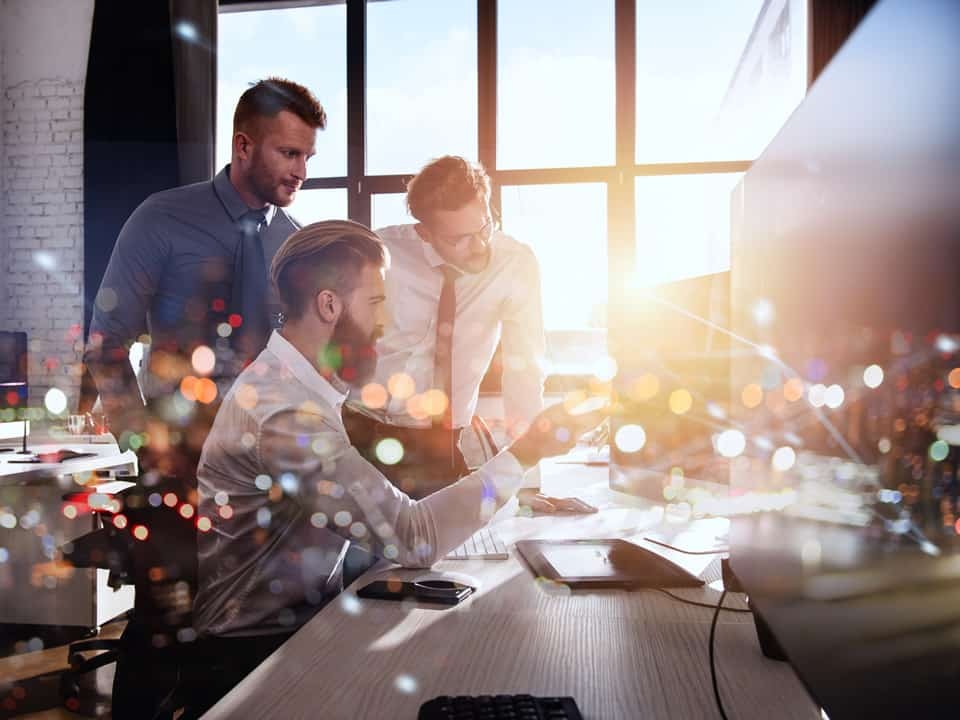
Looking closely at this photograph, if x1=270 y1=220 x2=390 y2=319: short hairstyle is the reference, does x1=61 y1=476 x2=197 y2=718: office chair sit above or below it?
below

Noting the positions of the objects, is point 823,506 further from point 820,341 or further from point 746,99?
point 746,99

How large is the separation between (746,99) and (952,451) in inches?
167

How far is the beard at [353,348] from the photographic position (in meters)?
1.37

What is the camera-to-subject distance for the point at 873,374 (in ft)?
1.40

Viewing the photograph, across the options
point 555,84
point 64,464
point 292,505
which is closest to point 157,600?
point 292,505

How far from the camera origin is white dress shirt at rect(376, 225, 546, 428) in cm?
232

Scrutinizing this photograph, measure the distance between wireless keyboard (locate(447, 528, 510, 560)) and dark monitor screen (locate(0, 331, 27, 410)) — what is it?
2.94 metres

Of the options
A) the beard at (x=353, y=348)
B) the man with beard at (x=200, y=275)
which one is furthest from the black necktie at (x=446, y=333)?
the beard at (x=353, y=348)

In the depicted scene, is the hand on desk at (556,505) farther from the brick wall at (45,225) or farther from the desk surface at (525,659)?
the brick wall at (45,225)

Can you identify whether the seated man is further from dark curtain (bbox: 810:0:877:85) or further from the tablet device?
dark curtain (bbox: 810:0:877:85)

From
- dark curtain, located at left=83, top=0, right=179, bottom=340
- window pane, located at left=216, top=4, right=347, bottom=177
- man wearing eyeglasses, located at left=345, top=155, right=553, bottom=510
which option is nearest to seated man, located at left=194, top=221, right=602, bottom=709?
man wearing eyeglasses, located at left=345, top=155, right=553, bottom=510

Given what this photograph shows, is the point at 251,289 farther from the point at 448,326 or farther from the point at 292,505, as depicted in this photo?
the point at 292,505

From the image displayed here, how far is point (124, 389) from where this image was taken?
211cm

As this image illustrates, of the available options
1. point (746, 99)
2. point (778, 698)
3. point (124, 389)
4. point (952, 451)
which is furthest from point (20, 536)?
point (746, 99)
